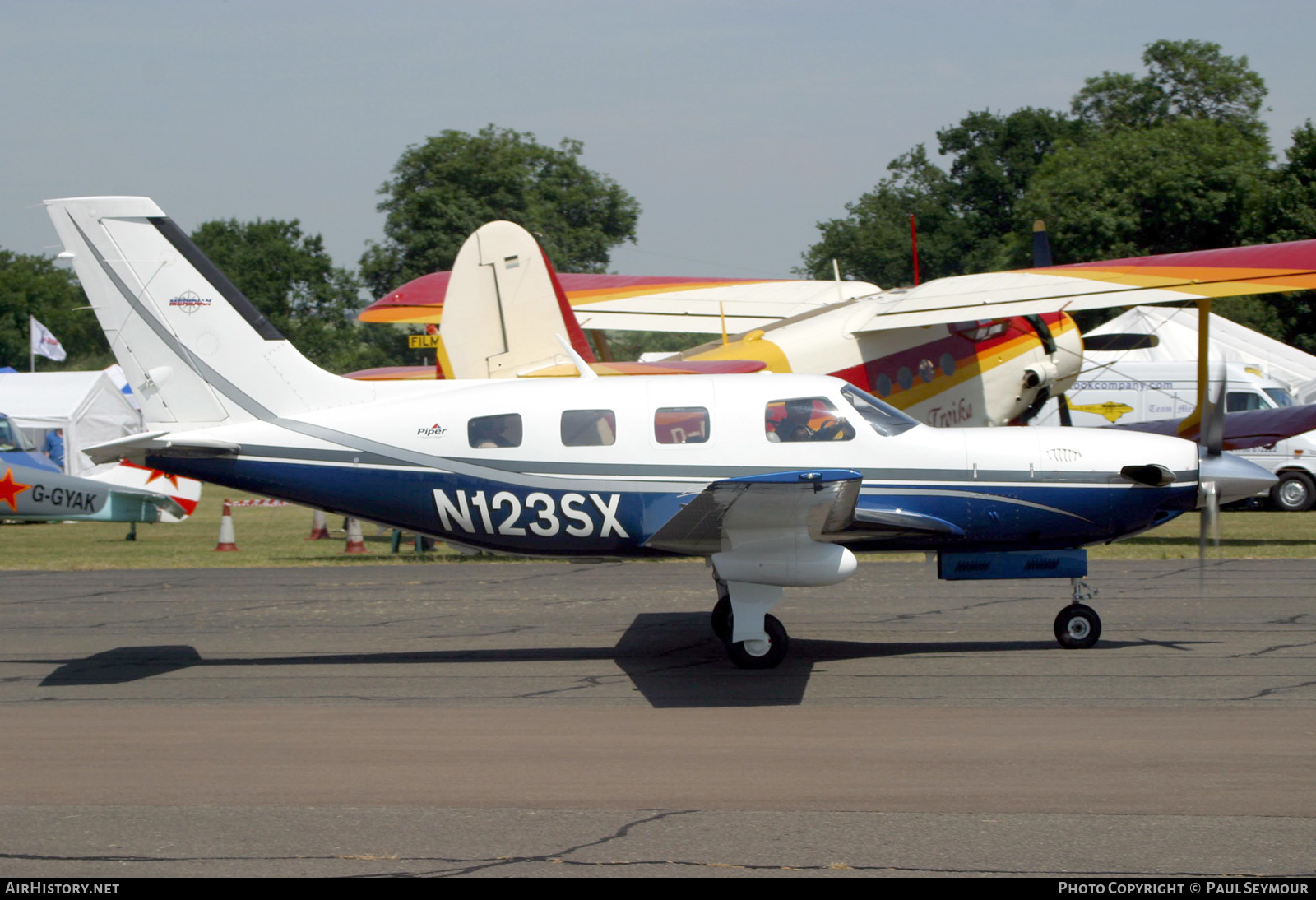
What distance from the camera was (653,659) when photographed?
33.1ft

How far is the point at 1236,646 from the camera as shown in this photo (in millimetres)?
9930

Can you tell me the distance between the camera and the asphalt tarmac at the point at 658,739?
5402 millimetres

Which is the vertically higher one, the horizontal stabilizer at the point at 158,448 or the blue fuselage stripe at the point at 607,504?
the horizontal stabilizer at the point at 158,448

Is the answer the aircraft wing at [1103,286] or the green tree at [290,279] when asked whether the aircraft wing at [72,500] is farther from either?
the green tree at [290,279]

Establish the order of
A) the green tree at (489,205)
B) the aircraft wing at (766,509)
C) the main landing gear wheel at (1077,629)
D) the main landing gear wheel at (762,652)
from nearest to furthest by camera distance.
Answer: the aircraft wing at (766,509)
the main landing gear wheel at (762,652)
the main landing gear wheel at (1077,629)
the green tree at (489,205)

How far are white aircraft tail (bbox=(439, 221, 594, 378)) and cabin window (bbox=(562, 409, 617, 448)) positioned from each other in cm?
305

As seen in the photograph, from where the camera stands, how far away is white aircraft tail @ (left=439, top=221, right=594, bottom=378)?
12789 millimetres

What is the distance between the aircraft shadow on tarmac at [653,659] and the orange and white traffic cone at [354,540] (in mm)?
8007

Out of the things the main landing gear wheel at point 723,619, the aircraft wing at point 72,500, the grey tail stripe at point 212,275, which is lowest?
the aircraft wing at point 72,500

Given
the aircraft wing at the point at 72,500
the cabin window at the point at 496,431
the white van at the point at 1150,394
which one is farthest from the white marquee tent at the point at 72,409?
the white van at the point at 1150,394

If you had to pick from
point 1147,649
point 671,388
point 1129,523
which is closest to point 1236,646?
point 1147,649

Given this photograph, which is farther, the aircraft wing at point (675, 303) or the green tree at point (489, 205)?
the green tree at point (489, 205)
